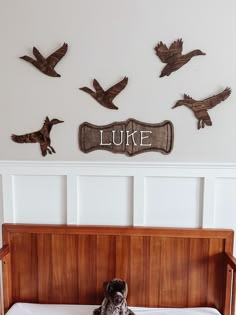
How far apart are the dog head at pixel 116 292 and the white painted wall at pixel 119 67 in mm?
637

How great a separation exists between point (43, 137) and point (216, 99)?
0.95m

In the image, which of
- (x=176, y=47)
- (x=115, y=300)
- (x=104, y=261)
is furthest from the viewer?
(x=104, y=261)

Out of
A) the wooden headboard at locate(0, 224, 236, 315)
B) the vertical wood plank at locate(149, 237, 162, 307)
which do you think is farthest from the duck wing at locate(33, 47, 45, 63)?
the vertical wood plank at locate(149, 237, 162, 307)

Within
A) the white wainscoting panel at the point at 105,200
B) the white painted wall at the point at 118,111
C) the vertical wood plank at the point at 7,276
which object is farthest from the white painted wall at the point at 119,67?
the vertical wood plank at the point at 7,276

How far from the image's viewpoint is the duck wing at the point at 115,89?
162 cm

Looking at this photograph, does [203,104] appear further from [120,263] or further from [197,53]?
[120,263]

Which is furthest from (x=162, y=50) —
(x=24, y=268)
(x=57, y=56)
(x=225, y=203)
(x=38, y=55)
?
(x=24, y=268)

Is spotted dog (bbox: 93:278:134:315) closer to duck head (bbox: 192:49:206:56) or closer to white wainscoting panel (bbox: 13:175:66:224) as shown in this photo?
white wainscoting panel (bbox: 13:175:66:224)

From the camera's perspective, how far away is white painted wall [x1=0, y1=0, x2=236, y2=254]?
1588mm

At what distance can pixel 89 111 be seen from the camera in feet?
5.41

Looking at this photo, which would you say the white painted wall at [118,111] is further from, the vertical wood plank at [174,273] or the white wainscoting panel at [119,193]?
the vertical wood plank at [174,273]

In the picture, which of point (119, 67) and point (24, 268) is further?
point (24, 268)

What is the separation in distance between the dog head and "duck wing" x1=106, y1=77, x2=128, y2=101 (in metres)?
0.94

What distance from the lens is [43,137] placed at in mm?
1669
